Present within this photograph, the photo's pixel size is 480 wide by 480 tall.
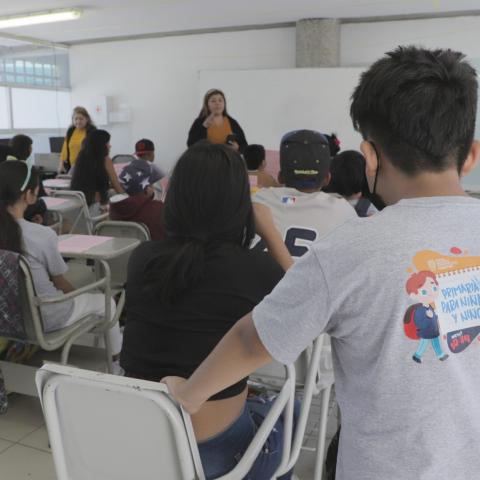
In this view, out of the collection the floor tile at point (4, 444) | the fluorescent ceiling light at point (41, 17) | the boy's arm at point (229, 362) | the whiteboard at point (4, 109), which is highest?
the fluorescent ceiling light at point (41, 17)

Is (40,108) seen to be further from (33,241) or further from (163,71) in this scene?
(33,241)

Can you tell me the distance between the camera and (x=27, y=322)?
2.13 metres

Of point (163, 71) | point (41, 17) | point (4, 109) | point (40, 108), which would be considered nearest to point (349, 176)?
point (41, 17)

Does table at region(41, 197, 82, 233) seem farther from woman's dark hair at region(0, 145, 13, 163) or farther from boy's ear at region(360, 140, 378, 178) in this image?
Answer: boy's ear at region(360, 140, 378, 178)

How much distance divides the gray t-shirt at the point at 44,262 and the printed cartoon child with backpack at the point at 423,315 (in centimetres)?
177

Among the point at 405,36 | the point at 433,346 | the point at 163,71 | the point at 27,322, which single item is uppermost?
the point at 405,36

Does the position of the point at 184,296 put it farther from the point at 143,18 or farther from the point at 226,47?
the point at 226,47

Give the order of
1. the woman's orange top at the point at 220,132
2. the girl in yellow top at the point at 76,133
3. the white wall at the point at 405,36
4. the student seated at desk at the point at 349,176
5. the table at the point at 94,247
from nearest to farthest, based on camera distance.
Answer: the table at the point at 94,247
the student seated at desk at the point at 349,176
the woman's orange top at the point at 220,132
the girl in yellow top at the point at 76,133
the white wall at the point at 405,36

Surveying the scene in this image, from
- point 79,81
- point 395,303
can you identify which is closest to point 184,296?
point 395,303

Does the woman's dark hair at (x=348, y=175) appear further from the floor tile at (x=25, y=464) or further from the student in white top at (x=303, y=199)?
the floor tile at (x=25, y=464)

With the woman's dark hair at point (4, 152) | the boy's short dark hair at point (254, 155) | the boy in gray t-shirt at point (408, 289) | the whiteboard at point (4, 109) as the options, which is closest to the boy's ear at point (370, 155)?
the boy in gray t-shirt at point (408, 289)

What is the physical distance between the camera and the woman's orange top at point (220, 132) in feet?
16.1

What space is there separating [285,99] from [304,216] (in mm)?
5644

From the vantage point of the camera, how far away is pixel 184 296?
1.22 m
